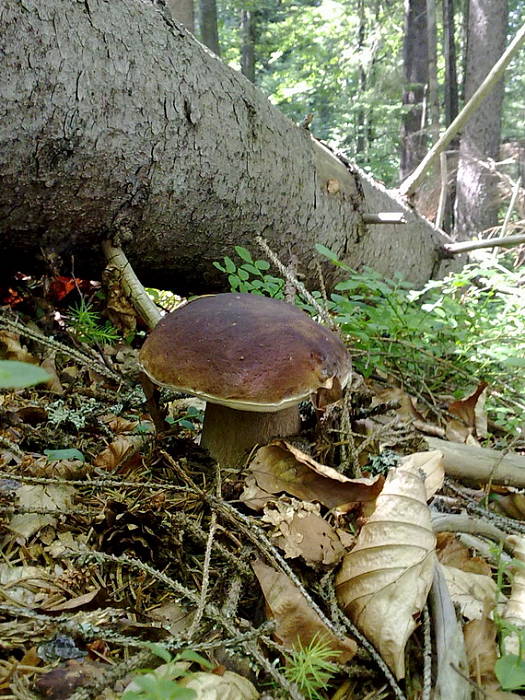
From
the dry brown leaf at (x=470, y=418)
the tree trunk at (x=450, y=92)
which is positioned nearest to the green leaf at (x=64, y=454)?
the dry brown leaf at (x=470, y=418)

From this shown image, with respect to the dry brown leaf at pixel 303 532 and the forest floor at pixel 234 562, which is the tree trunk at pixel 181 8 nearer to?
the forest floor at pixel 234 562

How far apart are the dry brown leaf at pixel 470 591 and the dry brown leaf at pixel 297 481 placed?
0.86 feet

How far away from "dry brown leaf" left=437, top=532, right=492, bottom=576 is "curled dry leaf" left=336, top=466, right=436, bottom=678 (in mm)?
233

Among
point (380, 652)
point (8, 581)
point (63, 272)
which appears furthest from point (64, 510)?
point (63, 272)

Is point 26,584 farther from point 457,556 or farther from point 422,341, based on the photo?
point 422,341

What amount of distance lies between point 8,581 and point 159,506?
37cm

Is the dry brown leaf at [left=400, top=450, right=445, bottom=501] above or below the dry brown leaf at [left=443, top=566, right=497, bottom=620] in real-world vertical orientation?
above

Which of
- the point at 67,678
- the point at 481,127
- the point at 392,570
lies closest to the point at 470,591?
the point at 392,570

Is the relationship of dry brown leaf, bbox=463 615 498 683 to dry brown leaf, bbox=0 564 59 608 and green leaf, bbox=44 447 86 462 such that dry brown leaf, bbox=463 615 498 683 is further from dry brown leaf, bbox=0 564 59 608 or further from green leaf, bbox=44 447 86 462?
green leaf, bbox=44 447 86 462

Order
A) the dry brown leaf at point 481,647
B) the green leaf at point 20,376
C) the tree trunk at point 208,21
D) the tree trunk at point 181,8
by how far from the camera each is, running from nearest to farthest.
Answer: the green leaf at point 20,376, the dry brown leaf at point 481,647, the tree trunk at point 181,8, the tree trunk at point 208,21

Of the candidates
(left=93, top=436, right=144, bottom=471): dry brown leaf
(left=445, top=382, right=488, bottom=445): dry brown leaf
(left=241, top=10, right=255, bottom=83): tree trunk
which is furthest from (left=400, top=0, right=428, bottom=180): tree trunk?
(left=93, top=436, right=144, bottom=471): dry brown leaf

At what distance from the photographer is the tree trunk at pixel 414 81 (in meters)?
10.9

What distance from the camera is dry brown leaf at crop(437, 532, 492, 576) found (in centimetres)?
132

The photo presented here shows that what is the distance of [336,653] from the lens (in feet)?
3.27
